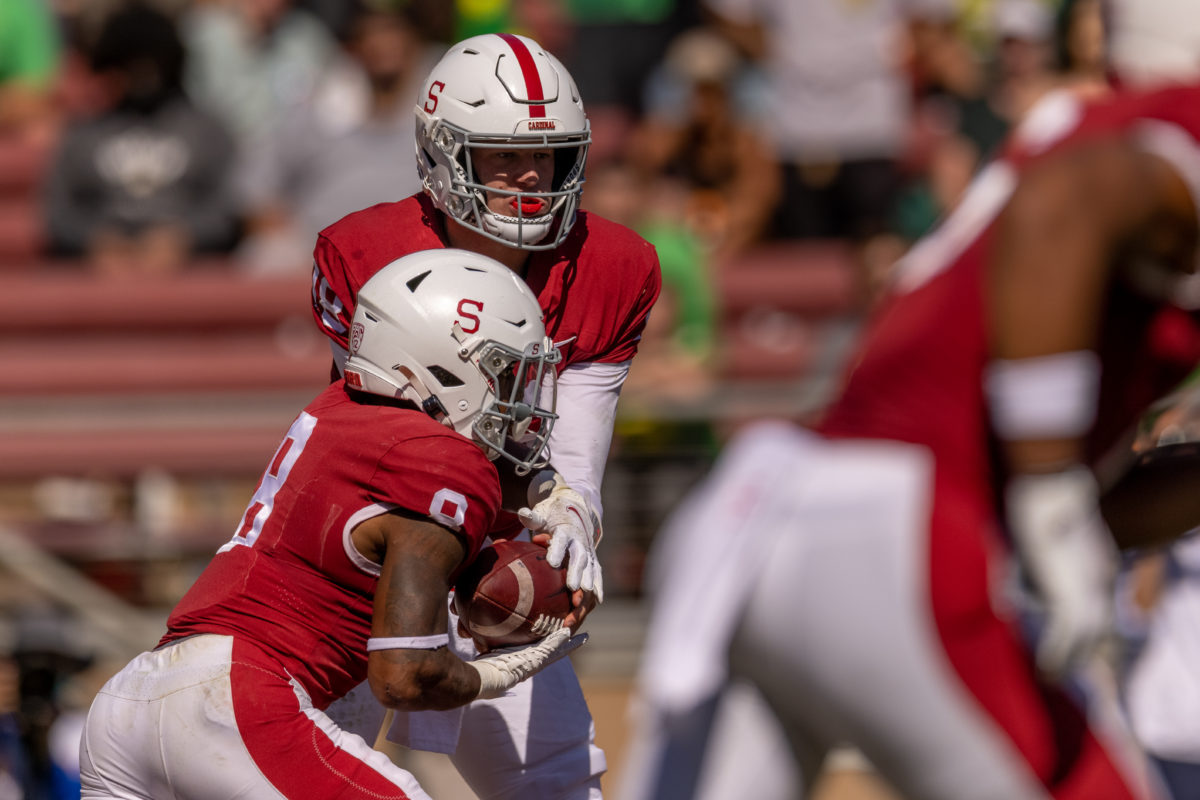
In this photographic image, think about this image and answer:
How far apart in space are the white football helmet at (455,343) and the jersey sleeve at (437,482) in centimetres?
18

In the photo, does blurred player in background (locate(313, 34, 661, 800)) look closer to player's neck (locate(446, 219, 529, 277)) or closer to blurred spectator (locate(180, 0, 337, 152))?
player's neck (locate(446, 219, 529, 277))

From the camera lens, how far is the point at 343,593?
3086 millimetres

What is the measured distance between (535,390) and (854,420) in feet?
2.92

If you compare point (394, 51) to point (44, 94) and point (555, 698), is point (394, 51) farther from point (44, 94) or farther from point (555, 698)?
point (555, 698)

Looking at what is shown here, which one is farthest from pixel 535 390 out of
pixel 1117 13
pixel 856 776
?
pixel 856 776

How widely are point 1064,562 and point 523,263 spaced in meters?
1.62

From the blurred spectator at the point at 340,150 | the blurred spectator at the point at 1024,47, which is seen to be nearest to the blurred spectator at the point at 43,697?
the blurred spectator at the point at 340,150

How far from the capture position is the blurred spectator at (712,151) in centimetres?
823

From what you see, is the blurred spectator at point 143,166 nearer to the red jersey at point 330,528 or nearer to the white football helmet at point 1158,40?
the red jersey at point 330,528

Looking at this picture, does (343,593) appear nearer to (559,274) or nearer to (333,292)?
(333,292)

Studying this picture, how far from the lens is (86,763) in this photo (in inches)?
124

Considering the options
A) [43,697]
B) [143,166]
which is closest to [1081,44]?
[43,697]

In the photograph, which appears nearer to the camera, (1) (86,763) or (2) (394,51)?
(1) (86,763)

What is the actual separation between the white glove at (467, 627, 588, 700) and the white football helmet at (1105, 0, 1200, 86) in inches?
58.1
